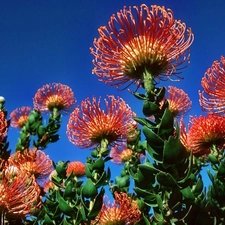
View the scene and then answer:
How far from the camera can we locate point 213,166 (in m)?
3.40

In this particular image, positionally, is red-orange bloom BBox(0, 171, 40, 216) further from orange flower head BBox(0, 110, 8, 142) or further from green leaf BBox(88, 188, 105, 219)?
green leaf BBox(88, 188, 105, 219)

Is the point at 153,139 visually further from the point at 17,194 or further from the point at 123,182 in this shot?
the point at 123,182

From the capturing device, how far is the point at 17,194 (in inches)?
131

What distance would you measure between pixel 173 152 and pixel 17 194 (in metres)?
2.01

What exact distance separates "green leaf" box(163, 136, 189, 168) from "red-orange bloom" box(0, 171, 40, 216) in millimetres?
1894

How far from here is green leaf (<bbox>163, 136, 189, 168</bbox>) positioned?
1.91 metres

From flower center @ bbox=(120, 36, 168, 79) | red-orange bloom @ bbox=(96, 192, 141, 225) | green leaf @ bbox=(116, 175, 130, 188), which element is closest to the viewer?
flower center @ bbox=(120, 36, 168, 79)

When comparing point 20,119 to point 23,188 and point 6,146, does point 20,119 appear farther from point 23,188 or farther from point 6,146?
point 23,188

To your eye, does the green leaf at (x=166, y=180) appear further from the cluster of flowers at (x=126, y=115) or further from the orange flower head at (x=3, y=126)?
the orange flower head at (x=3, y=126)

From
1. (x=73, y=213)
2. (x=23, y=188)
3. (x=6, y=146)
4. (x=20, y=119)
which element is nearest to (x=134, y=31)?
(x=73, y=213)

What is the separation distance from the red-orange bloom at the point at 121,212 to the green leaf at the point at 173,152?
199cm

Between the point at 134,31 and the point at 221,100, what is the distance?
1.04m

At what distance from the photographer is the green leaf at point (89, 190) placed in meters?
2.73

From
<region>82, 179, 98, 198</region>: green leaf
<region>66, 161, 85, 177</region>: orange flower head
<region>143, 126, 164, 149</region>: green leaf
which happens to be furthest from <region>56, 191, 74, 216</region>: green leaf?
<region>66, 161, 85, 177</region>: orange flower head
